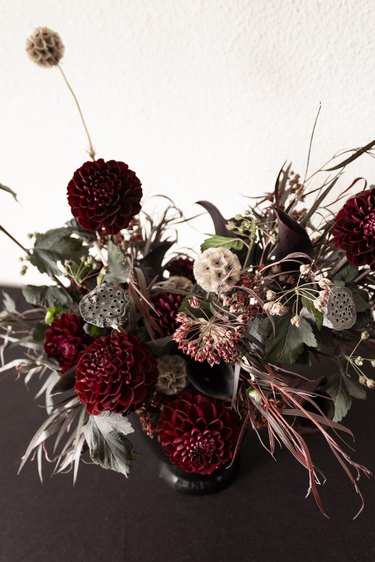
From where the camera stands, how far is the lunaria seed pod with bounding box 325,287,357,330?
0.48 m

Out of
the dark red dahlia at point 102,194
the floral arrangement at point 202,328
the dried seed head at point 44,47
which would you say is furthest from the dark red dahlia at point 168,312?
the dried seed head at point 44,47

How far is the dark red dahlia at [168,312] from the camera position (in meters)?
0.58

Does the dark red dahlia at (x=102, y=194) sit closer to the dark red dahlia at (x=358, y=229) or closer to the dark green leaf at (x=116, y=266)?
the dark green leaf at (x=116, y=266)

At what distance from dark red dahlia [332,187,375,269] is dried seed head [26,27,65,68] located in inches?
16.3

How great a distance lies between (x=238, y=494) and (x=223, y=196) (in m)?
0.48

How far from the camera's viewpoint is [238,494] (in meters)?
0.71

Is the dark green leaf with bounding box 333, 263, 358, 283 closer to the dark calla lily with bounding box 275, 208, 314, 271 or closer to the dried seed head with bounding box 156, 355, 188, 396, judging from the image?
the dark calla lily with bounding box 275, 208, 314, 271

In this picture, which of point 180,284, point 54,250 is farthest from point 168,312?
point 54,250

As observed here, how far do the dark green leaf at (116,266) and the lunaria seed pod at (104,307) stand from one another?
0.09 feet

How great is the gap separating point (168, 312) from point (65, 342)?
114 millimetres

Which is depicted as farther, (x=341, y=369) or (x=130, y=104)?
(x=130, y=104)

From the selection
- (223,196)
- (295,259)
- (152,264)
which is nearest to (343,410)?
(295,259)

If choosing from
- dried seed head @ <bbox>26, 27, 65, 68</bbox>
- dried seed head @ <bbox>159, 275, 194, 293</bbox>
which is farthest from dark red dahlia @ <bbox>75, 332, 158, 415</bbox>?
dried seed head @ <bbox>26, 27, 65, 68</bbox>

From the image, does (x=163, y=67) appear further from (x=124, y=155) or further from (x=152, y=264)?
(x=152, y=264)
